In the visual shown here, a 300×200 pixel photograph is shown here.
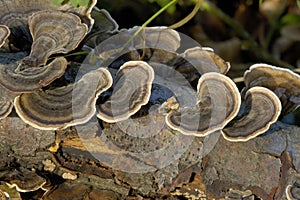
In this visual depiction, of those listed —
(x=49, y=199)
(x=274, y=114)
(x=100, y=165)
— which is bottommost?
(x=49, y=199)

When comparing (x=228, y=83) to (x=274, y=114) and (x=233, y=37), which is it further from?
(x=233, y=37)

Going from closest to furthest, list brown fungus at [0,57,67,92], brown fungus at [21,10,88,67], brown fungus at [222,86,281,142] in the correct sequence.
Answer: brown fungus at [0,57,67,92] < brown fungus at [222,86,281,142] < brown fungus at [21,10,88,67]

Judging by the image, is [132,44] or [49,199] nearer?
[49,199]

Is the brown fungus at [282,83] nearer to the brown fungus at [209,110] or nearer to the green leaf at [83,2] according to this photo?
the brown fungus at [209,110]

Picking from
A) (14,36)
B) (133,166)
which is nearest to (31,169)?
(133,166)

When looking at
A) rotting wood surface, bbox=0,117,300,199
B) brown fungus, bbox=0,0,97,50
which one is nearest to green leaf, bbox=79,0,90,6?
brown fungus, bbox=0,0,97,50

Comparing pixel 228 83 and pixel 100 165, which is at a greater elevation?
pixel 228 83

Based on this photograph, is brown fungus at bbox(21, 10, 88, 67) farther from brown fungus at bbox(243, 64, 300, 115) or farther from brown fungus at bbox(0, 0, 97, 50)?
brown fungus at bbox(243, 64, 300, 115)

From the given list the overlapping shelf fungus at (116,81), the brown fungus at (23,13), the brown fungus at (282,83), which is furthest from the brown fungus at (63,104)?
the brown fungus at (282,83)
